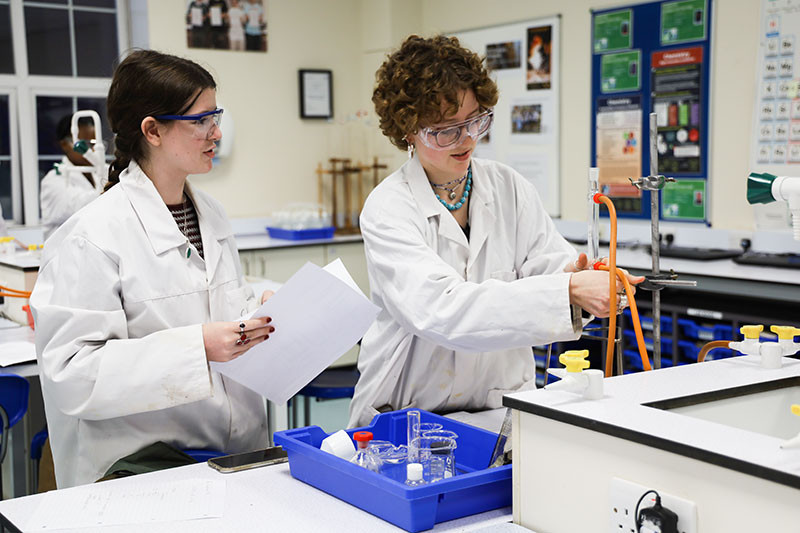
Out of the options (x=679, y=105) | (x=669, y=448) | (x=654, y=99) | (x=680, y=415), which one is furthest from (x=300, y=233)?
(x=669, y=448)

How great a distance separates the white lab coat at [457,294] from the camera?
1.64m

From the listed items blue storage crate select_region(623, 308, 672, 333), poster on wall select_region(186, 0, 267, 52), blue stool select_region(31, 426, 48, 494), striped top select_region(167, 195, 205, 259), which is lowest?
blue stool select_region(31, 426, 48, 494)

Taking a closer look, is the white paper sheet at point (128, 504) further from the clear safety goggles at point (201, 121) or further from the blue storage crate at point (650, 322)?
the blue storage crate at point (650, 322)

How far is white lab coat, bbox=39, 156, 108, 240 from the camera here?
13.7 feet

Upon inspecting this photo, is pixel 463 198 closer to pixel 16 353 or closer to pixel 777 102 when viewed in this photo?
pixel 16 353

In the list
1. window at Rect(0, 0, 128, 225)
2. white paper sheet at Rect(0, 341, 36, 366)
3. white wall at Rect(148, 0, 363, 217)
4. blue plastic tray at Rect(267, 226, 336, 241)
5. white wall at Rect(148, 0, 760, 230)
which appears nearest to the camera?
white paper sheet at Rect(0, 341, 36, 366)

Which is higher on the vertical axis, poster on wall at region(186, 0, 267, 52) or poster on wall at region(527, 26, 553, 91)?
poster on wall at region(186, 0, 267, 52)

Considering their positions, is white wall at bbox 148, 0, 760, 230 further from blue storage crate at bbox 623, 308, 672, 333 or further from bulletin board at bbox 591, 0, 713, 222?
blue storage crate at bbox 623, 308, 672, 333

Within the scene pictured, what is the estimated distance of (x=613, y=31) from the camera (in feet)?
15.3

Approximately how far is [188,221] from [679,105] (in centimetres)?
311

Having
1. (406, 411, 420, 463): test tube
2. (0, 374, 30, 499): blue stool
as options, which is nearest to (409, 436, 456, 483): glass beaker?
(406, 411, 420, 463): test tube

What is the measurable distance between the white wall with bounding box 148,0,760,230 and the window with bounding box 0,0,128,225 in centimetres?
43

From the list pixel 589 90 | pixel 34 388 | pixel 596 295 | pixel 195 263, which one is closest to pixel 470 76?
pixel 596 295

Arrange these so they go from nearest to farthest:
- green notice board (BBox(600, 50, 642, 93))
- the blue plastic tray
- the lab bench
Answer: the lab bench → green notice board (BBox(600, 50, 642, 93)) → the blue plastic tray
